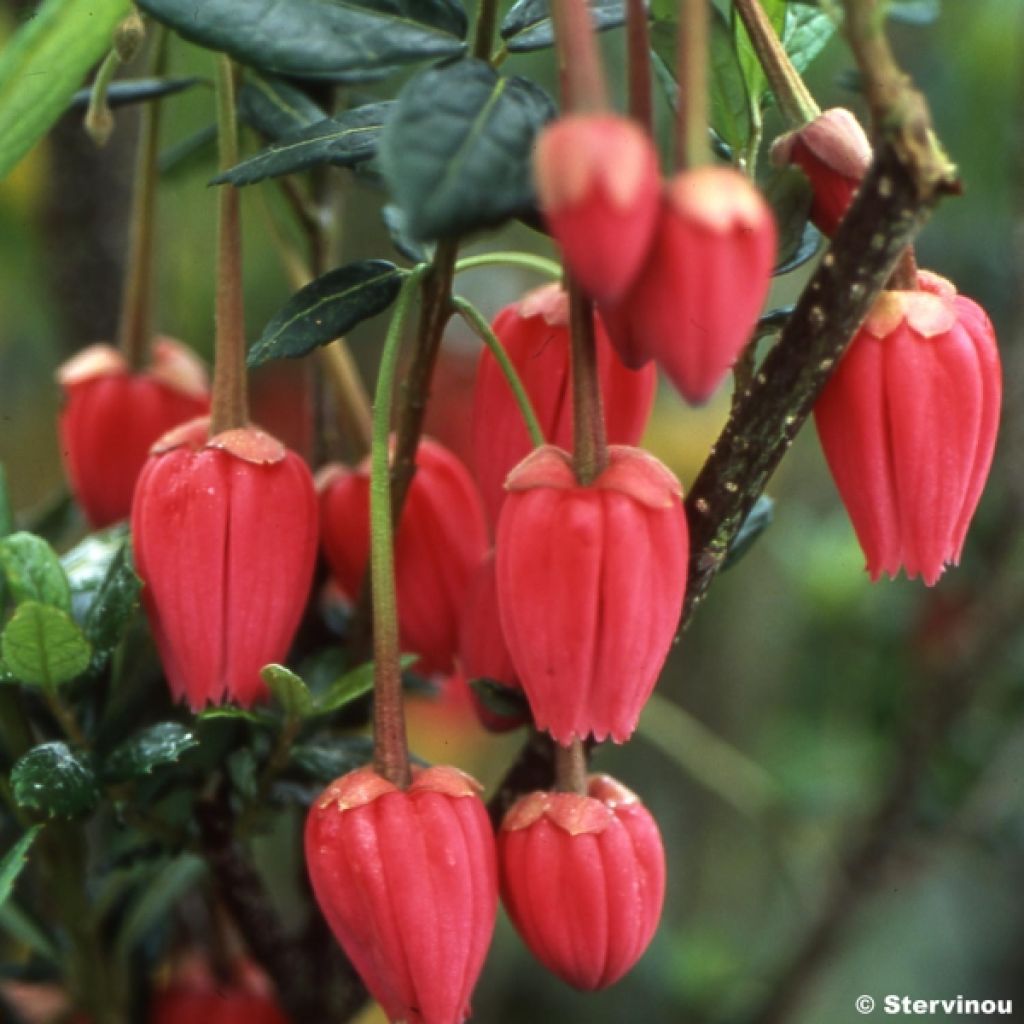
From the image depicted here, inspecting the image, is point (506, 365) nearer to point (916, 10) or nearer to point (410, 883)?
point (410, 883)

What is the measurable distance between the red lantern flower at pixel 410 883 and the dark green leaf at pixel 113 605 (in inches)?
4.5

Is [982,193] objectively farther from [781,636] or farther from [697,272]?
[697,272]

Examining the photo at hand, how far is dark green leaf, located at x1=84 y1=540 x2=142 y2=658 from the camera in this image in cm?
56

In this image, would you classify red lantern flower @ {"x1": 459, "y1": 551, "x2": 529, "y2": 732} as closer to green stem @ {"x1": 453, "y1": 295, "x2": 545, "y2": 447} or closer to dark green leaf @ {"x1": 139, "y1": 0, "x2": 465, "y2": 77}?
green stem @ {"x1": 453, "y1": 295, "x2": 545, "y2": 447}

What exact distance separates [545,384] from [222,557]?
0.15 metres

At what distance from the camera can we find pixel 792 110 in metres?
0.51

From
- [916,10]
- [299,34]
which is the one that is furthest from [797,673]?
[299,34]

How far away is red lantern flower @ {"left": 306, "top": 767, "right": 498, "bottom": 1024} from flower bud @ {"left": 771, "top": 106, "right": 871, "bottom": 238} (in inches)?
9.4

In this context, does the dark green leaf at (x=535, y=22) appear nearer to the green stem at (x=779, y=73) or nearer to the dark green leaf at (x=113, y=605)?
the green stem at (x=779, y=73)

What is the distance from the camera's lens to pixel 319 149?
53 cm


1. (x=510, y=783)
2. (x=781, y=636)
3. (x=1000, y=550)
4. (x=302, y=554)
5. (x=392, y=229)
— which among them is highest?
(x=392, y=229)

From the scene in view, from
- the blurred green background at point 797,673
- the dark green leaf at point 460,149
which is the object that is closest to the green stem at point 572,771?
the dark green leaf at point 460,149

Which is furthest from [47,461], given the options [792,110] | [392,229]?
[792,110]

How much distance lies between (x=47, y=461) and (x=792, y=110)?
1.14 metres
